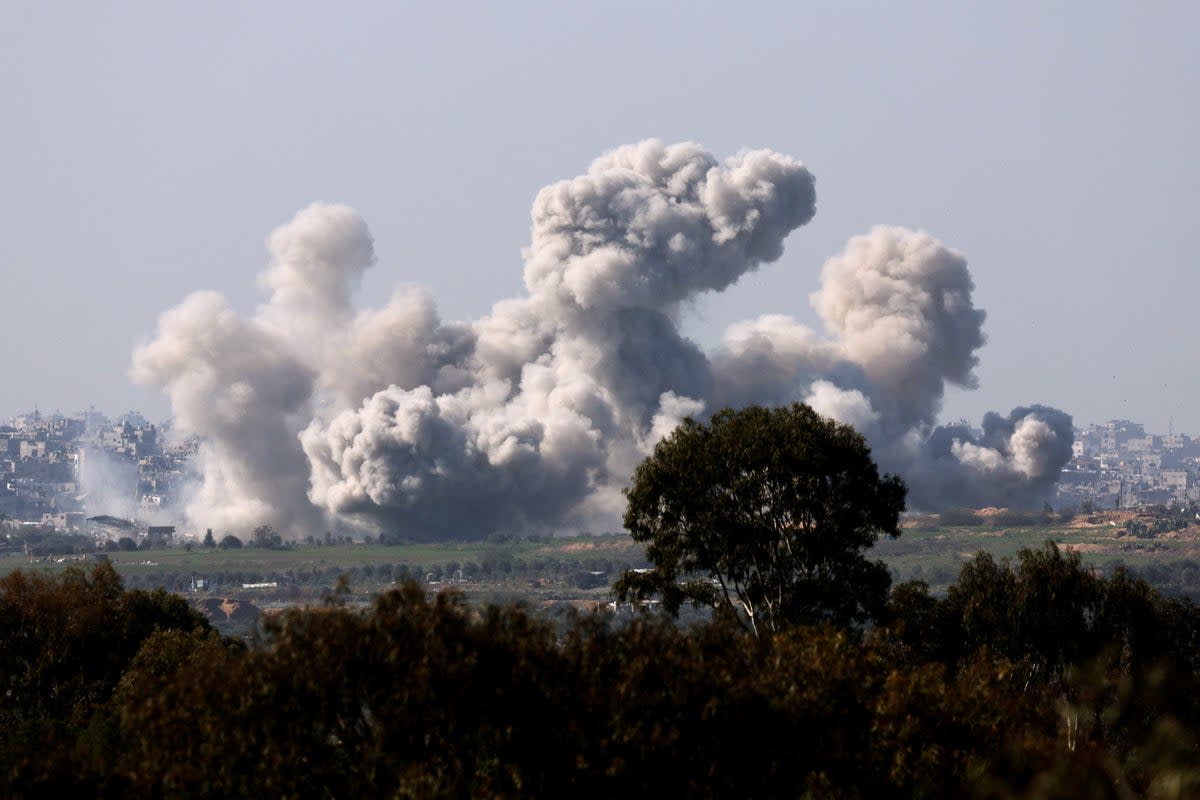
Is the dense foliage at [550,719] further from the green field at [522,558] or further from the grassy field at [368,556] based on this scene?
the grassy field at [368,556]

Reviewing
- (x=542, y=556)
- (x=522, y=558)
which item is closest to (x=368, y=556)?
(x=522, y=558)

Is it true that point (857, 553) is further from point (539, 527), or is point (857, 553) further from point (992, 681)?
point (539, 527)

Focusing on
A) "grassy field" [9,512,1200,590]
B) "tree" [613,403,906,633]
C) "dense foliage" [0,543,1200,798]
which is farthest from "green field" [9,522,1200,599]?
"dense foliage" [0,543,1200,798]

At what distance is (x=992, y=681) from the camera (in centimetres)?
3850

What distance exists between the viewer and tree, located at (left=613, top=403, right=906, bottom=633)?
169 ft

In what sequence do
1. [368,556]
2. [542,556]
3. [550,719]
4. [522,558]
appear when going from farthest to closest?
[542,556] < [522,558] < [368,556] < [550,719]

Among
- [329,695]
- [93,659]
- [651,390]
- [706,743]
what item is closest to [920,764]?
[706,743]

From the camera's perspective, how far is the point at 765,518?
51.7 m

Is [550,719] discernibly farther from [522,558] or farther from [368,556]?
[522,558]

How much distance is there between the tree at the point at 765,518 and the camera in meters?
51.6

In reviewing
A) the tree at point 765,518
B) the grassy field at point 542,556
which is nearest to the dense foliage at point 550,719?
the tree at point 765,518

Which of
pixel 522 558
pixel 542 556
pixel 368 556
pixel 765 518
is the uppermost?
pixel 368 556

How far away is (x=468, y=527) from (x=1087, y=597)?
124 m

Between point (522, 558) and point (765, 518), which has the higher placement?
point (522, 558)
